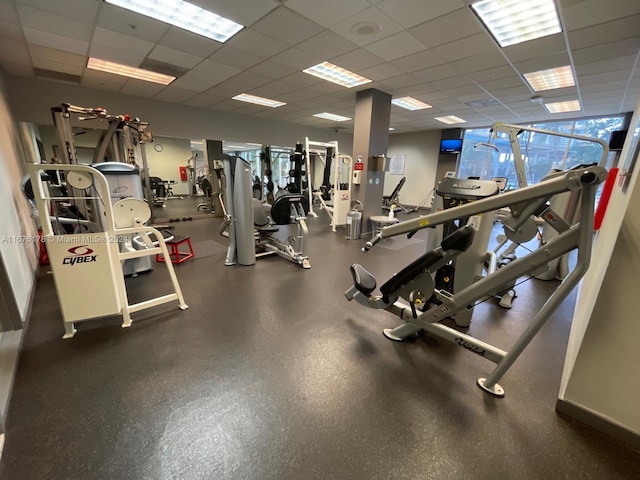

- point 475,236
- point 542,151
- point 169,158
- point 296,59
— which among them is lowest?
point 475,236

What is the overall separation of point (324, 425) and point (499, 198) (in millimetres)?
1541

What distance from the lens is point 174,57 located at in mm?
3754

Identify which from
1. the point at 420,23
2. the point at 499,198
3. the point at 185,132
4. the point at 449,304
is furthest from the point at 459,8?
the point at 185,132

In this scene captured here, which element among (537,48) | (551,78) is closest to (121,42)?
(537,48)

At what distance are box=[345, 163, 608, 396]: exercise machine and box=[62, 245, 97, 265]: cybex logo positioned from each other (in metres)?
2.16

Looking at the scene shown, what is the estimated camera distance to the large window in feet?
21.9

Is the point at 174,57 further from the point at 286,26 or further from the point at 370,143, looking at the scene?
the point at 370,143

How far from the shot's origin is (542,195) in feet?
4.13

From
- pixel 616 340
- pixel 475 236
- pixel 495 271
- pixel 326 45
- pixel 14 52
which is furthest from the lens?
pixel 14 52

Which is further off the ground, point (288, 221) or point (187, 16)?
point (187, 16)

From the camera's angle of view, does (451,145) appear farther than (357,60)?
A: Yes

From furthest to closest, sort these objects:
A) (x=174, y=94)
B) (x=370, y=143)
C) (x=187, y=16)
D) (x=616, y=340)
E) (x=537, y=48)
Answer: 1. (x=174, y=94)
2. (x=370, y=143)
3. (x=537, y=48)
4. (x=187, y=16)
5. (x=616, y=340)

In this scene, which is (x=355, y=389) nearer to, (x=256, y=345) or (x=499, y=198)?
(x=256, y=345)

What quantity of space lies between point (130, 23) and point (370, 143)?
13.3 feet
